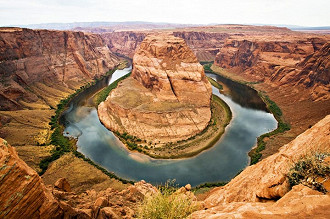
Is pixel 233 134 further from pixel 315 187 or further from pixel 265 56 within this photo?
pixel 265 56

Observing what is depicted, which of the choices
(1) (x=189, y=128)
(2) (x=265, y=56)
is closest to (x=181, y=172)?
(1) (x=189, y=128)

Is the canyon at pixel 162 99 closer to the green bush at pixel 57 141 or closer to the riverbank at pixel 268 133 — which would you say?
the green bush at pixel 57 141

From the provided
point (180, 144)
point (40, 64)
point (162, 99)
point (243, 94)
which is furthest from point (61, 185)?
point (243, 94)

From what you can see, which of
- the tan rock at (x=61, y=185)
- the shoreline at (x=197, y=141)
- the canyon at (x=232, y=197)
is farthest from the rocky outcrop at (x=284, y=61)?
the tan rock at (x=61, y=185)

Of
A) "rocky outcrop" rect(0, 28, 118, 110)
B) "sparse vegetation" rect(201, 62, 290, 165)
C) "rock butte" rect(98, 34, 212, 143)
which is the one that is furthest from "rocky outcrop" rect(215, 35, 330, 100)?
"rocky outcrop" rect(0, 28, 118, 110)

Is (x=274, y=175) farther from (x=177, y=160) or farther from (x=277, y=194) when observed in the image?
(x=177, y=160)

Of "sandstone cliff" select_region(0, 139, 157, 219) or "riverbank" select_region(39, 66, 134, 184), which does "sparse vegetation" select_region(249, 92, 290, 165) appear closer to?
"riverbank" select_region(39, 66, 134, 184)

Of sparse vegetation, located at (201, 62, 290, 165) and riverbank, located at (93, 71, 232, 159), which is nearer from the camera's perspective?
A: sparse vegetation, located at (201, 62, 290, 165)
